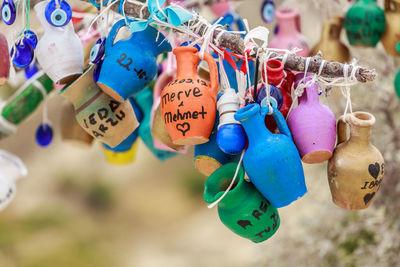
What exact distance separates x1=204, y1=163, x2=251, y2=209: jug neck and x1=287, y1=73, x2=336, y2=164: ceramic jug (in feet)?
0.39

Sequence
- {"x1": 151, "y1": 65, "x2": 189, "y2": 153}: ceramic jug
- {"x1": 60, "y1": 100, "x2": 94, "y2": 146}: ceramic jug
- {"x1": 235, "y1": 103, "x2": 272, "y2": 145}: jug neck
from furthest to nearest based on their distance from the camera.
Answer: {"x1": 60, "y1": 100, "x2": 94, "y2": 146}: ceramic jug → {"x1": 151, "y1": 65, "x2": 189, "y2": 153}: ceramic jug → {"x1": 235, "y1": 103, "x2": 272, "y2": 145}: jug neck

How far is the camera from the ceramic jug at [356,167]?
89 centimetres

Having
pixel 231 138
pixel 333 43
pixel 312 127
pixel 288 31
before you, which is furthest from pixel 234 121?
pixel 288 31

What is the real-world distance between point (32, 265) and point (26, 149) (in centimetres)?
93

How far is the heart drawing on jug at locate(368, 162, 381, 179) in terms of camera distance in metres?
0.89

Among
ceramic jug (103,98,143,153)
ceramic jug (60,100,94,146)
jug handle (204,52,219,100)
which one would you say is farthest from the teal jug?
jug handle (204,52,219,100)

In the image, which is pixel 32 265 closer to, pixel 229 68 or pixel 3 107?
pixel 3 107

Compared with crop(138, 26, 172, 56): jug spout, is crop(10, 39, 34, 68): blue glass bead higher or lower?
higher

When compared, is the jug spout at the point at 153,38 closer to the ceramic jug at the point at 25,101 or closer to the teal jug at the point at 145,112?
the teal jug at the point at 145,112


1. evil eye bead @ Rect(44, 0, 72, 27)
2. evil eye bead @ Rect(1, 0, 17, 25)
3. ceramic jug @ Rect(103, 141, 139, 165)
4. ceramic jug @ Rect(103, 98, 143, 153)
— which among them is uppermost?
evil eye bead @ Rect(1, 0, 17, 25)

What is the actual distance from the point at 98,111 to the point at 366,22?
728 millimetres

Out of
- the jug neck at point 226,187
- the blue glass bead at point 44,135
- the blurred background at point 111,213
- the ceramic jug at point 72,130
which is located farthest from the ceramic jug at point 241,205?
the blurred background at point 111,213

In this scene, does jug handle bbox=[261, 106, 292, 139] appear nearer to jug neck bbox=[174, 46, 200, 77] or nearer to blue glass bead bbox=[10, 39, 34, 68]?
jug neck bbox=[174, 46, 200, 77]

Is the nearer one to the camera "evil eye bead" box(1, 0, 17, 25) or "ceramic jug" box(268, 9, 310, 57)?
"evil eye bead" box(1, 0, 17, 25)
